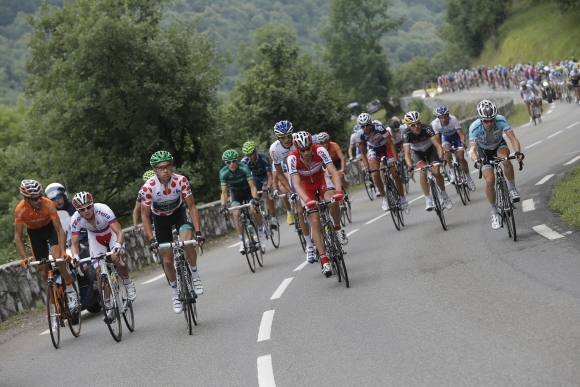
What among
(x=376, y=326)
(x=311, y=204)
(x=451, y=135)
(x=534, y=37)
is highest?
(x=534, y=37)

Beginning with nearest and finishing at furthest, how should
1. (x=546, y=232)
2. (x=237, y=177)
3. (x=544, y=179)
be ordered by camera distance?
(x=546, y=232) → (x=237, y=177) → (x=544, y=179)

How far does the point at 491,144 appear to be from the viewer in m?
13.7

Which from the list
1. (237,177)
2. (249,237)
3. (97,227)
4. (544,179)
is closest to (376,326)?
(97,227)

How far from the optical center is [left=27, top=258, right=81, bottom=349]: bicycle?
38.3 ft

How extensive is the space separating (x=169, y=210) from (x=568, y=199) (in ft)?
22.7

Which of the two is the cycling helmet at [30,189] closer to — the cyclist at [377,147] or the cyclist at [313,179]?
the cyclist at [313,179]

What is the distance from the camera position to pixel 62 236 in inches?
493

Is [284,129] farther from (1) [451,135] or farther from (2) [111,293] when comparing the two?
(1) [451,135]

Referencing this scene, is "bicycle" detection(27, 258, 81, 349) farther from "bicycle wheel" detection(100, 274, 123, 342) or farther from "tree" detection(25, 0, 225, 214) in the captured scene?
"tree" detection(25, 0, 225, 214)

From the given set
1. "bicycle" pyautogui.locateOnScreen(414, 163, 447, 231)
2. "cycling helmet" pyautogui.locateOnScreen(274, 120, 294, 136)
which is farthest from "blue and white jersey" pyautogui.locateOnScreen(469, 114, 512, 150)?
"cycling helmet" pyautogui.locateOnScreen(274, 120, 294, 136)

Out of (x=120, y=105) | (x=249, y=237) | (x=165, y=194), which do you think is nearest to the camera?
(x=165, y=194)

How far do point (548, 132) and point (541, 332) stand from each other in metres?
29.0

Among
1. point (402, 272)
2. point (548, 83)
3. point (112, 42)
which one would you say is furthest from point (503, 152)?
point (548, 83)

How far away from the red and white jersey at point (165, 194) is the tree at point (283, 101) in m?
31.9
